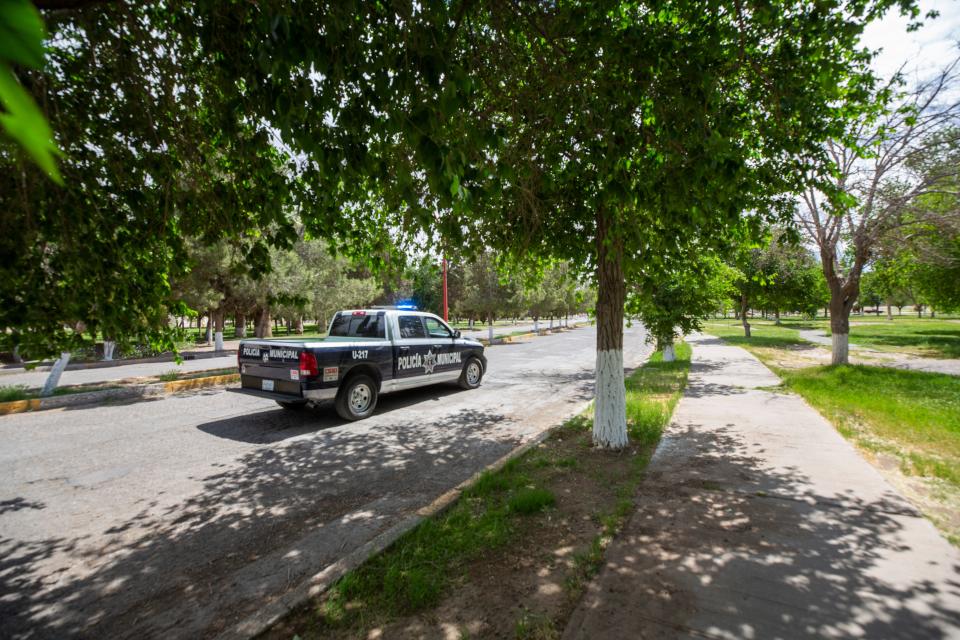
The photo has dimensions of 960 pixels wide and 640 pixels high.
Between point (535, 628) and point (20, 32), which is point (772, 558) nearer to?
point (535, 628)

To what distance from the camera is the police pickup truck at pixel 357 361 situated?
7.17 metres

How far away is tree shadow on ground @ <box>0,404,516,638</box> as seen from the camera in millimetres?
2988

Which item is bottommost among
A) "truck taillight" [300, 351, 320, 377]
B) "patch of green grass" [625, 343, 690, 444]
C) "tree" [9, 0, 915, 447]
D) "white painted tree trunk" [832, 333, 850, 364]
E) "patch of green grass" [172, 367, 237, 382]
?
"patch of green grass" [625, 343, 690, 444]

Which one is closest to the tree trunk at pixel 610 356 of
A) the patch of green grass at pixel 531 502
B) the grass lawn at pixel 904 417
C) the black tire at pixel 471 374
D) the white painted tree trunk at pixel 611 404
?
the white painted tree trunk at pixel 611 404

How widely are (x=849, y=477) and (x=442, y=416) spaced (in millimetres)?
5622

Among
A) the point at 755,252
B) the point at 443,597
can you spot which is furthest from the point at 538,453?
the point at 755,252

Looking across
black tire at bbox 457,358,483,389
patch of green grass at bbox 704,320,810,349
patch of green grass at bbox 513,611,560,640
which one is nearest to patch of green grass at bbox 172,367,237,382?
black tire at bbox 457,358,483,389

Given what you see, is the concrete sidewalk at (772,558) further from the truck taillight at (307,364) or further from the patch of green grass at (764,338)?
the patch of green grass at (764,338)

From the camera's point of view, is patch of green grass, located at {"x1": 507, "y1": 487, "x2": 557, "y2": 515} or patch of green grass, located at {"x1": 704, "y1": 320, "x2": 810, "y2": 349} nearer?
patch of green grass, located at {"x1": 507, "y1": 487, "x2": 557, "y2": 515}

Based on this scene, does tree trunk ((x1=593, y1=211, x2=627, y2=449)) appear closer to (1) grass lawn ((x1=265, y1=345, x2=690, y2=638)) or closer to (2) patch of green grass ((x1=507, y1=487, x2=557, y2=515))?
(1) grass lawn ((x1=265, y1=345, x2=690, y2=638))

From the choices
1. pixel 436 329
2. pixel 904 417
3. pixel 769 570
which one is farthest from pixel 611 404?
pixel 436 329

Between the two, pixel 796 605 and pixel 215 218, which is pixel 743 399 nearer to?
pixel 796 605

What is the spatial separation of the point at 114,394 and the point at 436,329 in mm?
7056

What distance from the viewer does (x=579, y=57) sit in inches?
163
